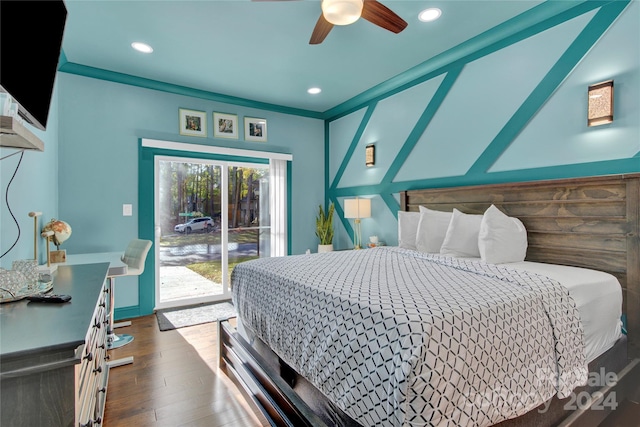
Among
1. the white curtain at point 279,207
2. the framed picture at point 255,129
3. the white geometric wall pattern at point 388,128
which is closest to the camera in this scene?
the white geometric wall pattern at point 388,128

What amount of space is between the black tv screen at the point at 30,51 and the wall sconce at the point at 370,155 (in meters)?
3.29

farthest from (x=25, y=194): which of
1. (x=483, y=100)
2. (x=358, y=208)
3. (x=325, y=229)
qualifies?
(x=483, y=100)

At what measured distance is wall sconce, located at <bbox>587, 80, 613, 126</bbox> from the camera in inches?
84.1

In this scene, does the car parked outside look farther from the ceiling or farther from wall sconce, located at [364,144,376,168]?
wall sconce, located at [364,144,376,168]

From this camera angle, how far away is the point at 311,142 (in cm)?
510

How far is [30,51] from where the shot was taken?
1.38m

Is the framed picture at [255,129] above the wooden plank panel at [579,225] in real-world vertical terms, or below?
above

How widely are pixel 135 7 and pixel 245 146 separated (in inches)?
86.2

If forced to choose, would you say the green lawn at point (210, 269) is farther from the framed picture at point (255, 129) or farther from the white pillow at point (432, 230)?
the white pillow at point (432, 230)

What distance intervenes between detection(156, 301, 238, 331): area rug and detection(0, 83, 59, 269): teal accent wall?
133cm

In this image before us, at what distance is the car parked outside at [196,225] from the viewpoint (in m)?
4.13

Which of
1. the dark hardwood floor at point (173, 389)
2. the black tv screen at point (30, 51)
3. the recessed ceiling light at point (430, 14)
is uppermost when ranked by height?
the recessed ceiling light at point (430, 14)

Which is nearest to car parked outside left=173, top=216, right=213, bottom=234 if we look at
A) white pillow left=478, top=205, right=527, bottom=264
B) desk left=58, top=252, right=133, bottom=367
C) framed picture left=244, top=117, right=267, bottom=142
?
desk left=58, top=252, right=133, bottom=367

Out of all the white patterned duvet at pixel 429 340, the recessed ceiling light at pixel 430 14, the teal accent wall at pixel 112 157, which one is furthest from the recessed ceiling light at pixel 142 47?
the white patterned duvet at pixel 429 340
